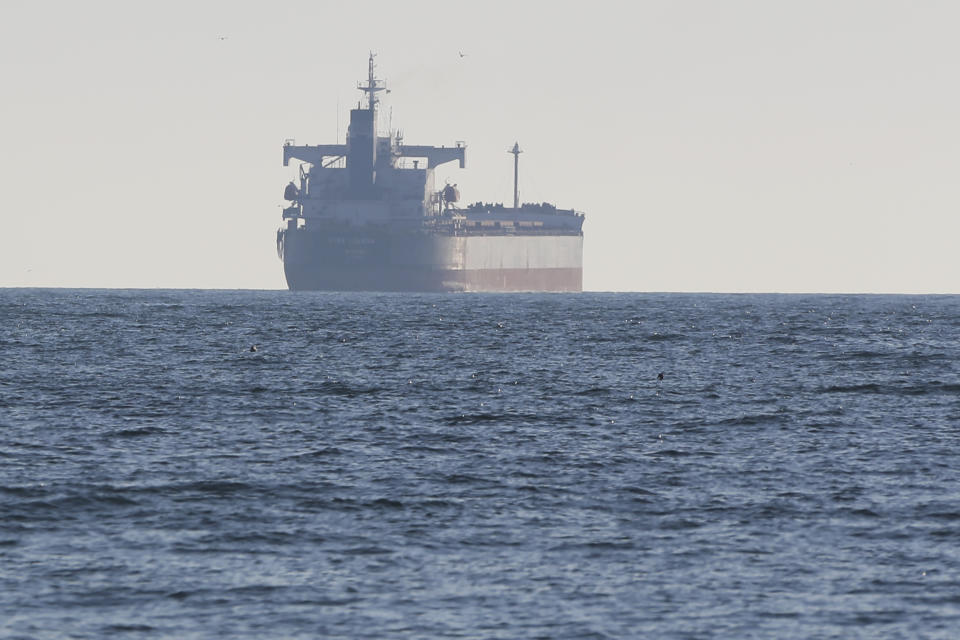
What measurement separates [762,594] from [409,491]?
351 inches

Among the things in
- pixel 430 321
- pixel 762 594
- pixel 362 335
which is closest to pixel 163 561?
pixel 762 594

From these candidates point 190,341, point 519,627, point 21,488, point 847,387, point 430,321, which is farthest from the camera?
point 430,321

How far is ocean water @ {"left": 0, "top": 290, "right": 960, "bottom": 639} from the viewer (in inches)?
774

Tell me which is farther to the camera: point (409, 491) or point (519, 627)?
point (409, 491)

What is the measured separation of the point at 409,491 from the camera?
2812 centimetres

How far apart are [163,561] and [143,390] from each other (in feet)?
91.2

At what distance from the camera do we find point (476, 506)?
87.5 ft

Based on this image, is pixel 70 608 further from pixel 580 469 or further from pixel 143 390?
pixel 143 390

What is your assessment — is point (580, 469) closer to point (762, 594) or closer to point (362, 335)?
point (762, 594)

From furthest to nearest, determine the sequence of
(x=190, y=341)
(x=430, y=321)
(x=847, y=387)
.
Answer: (x=430, y=321) < (x=190, y=341) < (x=847, y=387)

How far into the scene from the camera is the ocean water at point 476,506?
774 inches

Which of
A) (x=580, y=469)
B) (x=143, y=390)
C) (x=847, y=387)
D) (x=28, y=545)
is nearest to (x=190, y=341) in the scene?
(x=143, y=390)

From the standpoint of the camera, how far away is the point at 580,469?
3122 cm

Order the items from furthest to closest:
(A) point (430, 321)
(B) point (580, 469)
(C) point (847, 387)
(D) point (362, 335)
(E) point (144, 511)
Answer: (A) point (430, 321), (D) point (362, 335), (C) point (847, 387), (B) point (580, 469), (E) point (144, 511)
